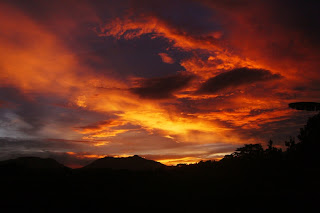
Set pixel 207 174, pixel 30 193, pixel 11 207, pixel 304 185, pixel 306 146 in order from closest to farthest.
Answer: pixel 11 207
pixel 30 193
pixel 304 185
pixel 207 174
pixel 306 146

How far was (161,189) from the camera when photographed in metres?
11.8

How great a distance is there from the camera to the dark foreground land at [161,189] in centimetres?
987

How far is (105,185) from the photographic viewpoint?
1153cm

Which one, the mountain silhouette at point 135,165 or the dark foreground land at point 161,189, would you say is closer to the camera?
the dark foreground land at point 161,189

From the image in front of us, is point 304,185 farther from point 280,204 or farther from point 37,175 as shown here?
point 37,175

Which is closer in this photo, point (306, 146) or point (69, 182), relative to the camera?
point (69, 182)

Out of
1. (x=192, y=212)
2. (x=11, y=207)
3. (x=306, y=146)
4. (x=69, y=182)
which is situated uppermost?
(x=306, y=146)

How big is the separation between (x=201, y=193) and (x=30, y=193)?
7.95m

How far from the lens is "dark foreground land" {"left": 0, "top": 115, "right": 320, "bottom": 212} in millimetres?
9867

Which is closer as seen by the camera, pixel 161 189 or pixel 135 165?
pixel 161 189

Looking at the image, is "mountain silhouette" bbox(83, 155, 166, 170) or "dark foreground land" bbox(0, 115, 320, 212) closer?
"dark foreground land" bbox(0, 115, 320, 212)

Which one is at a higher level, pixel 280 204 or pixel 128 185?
pixel 128 185

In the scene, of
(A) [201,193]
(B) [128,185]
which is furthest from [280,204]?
(B) [128,185]

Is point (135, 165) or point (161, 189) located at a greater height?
point (135, 165)
